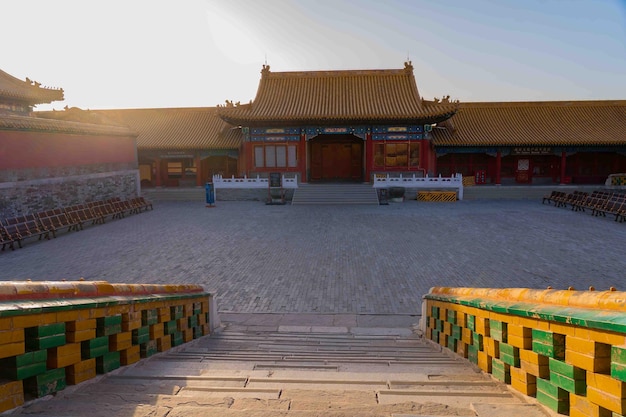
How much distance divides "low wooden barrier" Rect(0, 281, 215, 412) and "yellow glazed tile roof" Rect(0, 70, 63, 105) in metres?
22.9

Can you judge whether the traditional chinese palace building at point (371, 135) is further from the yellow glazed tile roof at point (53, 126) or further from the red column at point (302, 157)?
the yellow glazed tile roof at point (53, 126)

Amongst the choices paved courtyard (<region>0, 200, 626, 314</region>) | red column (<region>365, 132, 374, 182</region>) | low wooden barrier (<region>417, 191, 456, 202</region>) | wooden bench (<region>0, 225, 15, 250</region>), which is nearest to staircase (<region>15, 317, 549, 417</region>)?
paved courtyard (<region>0, 200, 626, 314</region>)

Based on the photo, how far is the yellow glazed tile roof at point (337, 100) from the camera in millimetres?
27438

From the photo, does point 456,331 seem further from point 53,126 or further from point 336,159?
point 336,159

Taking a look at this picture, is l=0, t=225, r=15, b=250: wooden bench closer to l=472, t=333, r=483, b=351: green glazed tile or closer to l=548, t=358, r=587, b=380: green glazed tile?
l=472, t=333, r=483, b=351: green glazed tile

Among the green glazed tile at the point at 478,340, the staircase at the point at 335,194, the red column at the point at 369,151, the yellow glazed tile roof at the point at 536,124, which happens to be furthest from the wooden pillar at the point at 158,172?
the green glazed tile at the point at 478,340

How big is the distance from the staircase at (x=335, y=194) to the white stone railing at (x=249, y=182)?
2.06 ft

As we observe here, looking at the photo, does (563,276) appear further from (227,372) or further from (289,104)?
(289,104)

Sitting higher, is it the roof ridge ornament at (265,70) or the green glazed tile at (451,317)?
the roof ridge ornament at (265,70)

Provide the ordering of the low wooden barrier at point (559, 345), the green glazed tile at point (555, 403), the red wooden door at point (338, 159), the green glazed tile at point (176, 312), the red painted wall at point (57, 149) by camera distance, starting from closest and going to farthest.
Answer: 1. the low wooden barrier at point (559, 345)
2. the green glazed tile at point (555, 403)
3. the green glazed tile at point (176, 312)
4. the red painted wall at point (57, 149)
5. the red wooden door at point (338, 159)

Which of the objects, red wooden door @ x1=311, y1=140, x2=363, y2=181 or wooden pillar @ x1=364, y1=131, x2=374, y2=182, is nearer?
wooden pillar @ x1=364, y1=131, x2=374, y2=182

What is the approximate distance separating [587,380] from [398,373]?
219 centimetres

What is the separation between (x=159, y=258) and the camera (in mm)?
13258

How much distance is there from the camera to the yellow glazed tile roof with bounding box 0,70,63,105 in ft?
74.7
